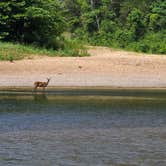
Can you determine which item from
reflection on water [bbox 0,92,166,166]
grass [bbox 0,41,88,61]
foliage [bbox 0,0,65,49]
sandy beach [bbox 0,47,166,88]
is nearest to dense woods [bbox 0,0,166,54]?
foliage [bbox 0,0,65,49]

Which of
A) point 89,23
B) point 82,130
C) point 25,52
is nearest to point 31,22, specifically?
point 25,52

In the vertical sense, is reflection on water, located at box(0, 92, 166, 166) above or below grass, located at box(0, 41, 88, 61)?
above

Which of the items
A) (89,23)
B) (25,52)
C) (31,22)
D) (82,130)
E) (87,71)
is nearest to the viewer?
(82,130)

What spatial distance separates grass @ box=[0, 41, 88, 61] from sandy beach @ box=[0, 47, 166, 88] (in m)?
0.52

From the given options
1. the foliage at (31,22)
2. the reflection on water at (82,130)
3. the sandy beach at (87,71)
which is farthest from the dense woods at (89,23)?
the reflection on water at (82,130)

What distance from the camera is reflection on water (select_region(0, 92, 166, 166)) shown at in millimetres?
10969

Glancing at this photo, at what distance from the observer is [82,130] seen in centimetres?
1409

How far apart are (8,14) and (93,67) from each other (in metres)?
7.02

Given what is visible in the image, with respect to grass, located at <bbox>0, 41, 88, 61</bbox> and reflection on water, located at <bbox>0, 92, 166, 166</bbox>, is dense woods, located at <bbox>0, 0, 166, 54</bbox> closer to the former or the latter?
grass, located at <bbox>0, 41, 88, 61</bbox>

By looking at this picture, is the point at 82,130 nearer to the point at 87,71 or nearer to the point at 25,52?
the point at 87,71

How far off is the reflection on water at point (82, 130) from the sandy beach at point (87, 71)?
2712 millimetres

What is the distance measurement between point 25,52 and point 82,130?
543 inches

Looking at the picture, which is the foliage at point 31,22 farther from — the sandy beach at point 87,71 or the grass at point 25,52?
the sandy beach at point 87,71

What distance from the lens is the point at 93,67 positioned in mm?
25656
